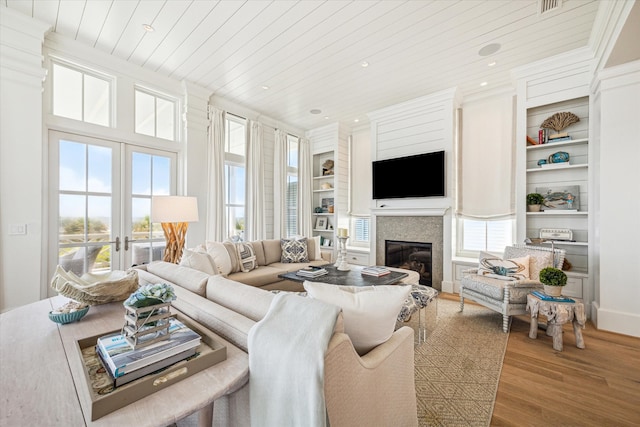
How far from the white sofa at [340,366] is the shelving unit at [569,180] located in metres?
3.13

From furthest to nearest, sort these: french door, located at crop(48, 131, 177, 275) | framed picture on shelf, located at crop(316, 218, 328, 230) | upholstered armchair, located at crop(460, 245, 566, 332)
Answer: framed picture on shelf, located at crop(316, 218, 328, 230) < french door, located at crop(48, 131, 177, 275) < upholstered armchair, located at crop(460, 245, 566, 332)

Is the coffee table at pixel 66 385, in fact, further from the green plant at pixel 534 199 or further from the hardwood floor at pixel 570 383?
the green plant at pixel 534 199

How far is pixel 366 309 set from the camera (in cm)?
118

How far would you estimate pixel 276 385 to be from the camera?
2.82 feet

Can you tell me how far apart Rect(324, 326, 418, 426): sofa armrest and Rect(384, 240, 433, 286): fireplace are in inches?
123

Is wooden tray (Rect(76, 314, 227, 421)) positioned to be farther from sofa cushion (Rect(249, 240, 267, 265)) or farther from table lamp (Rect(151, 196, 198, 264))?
sofa cushion (Rect(249, 240, 267, 265))

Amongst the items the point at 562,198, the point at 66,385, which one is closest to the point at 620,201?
the point at 562,198

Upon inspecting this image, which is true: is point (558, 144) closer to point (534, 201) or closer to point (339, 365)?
point (534, 201)

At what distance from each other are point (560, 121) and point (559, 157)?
1.49 ft

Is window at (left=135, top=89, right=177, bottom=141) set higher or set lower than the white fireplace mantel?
higher

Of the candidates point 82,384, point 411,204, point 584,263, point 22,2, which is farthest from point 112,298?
point 584,263

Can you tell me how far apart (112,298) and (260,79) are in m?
3.25

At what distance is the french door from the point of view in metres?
2.99

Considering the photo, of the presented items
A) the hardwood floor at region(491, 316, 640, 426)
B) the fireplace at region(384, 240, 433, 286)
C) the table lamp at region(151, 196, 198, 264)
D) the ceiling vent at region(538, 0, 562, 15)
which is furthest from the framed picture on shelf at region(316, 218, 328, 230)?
the ceiling vent at region(538, 0, 562, 15)
